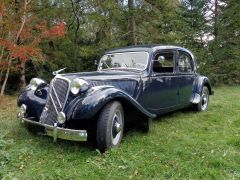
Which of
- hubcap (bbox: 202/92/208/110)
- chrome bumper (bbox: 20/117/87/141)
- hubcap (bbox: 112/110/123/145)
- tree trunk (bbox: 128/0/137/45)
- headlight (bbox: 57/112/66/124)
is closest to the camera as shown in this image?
chrome bumper (bbox: 20/117/87/141)

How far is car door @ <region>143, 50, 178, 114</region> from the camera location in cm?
551

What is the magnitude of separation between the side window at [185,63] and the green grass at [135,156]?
59.4 inches

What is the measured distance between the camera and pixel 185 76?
21.9ft

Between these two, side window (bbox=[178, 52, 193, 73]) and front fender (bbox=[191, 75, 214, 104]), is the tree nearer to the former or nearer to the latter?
side window (bbox=[178, 52, 193, 73])

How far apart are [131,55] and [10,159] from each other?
9.45 ft

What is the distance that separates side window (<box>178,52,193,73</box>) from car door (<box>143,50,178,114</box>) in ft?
0.96

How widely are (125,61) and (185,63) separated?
5.70 feet

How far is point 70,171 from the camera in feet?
11.8

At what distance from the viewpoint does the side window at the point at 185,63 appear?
260 inches

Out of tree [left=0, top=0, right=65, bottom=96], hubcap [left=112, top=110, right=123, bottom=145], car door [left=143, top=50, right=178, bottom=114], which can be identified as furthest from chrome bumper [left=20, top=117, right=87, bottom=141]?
tree [left=0, top=0, right=65, bottom=96]

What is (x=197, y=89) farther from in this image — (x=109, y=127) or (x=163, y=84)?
(x=109, y=127)

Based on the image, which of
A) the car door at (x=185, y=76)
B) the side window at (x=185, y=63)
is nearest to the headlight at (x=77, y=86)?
the car door at (x=185, y=76)

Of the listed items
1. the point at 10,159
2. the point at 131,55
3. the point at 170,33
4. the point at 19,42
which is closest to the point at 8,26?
the point at 19,42

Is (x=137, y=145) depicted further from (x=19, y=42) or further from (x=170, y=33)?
(x=170, y=33)
